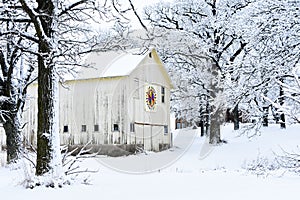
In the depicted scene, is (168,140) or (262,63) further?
(168,140)

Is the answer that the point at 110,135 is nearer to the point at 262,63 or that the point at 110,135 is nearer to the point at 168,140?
the point at 168,140

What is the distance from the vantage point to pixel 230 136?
28.8 metres

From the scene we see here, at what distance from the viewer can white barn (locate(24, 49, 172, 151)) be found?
2414 cm

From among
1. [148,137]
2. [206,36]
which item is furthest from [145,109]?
[206,36]

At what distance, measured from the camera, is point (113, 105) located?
953 inches

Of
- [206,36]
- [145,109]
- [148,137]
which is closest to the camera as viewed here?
[148,137]

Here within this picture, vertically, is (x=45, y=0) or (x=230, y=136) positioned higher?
(x=45, y=0)

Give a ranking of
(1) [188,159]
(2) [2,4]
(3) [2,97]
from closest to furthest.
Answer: (2) [2,4] < (3) [2,97] < (1) [188,159]

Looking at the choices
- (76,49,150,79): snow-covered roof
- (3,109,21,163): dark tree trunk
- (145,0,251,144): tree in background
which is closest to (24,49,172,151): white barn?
(76,49,150,79): snow-covered roof

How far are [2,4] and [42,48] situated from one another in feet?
5.34

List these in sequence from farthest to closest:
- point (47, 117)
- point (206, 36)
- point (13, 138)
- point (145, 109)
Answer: point (206, 36), point (145, 109), point (13, 138), point (47, 117)

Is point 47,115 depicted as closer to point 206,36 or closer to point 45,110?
point 45,110

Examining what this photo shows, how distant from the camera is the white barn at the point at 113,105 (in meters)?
24.1

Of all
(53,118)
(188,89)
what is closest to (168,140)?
(188,89)
